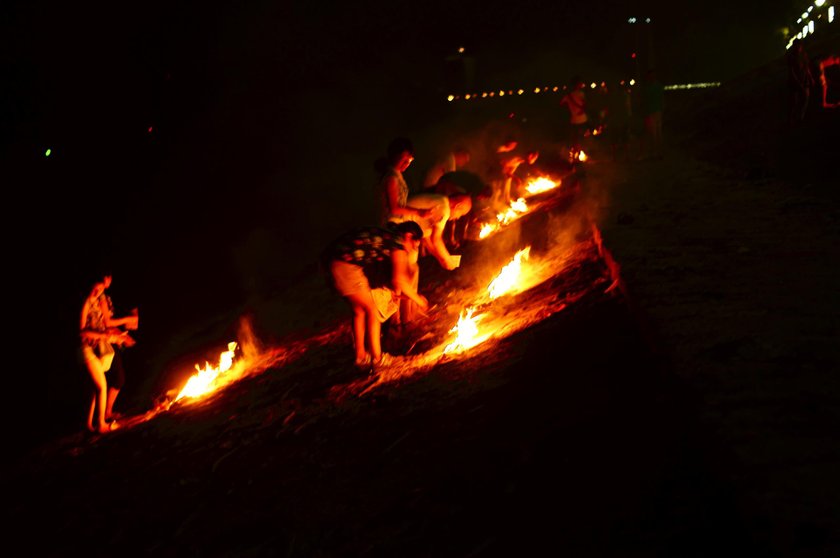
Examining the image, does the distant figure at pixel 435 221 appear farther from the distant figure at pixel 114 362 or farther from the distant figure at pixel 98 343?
the distant figure at pixel 98 343

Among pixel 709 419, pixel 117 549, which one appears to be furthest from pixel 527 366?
pixel 117 549

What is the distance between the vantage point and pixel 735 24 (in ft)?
97.3

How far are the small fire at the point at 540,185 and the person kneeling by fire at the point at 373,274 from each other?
690 cm

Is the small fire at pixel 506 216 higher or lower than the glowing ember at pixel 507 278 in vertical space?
higher

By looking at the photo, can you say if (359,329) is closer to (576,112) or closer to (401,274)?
(401,274)

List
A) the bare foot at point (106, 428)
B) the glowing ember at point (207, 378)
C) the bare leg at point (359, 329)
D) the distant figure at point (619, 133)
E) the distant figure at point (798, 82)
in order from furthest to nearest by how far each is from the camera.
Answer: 1. the distant figure at point (619, 133)
2. the distant figure at point (798, 82)
3. the glowing ember at point (207, 378)
4. the bare foot at point (106, 428)
5. the bare leg at point (359, 329)

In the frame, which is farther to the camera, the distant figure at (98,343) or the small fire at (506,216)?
the small fire at (506,216)

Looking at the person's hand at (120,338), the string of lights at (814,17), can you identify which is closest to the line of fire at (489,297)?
the person's hand at (120,338)

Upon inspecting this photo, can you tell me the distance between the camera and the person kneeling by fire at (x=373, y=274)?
5.95 meters

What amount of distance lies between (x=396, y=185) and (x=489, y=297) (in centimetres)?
160

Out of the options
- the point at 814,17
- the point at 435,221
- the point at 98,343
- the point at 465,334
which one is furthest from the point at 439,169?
the point at 814,17

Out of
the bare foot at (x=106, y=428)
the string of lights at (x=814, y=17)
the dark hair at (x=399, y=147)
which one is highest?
the string of lights at (x=814, y=17)

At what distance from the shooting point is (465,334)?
617cm

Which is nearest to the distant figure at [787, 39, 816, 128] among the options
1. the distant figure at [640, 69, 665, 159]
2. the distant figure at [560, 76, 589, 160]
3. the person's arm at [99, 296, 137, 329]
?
the distant figure at [640, 69, 665, 159]
